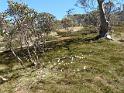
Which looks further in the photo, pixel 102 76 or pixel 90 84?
pixel 102 76

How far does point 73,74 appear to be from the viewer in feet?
119

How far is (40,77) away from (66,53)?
12.6 m

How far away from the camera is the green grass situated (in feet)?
108

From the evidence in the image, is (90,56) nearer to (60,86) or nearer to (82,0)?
(60,86)

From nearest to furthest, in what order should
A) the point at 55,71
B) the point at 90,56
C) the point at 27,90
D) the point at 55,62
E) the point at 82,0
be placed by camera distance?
1. the point at 27,90
2. the point at 55,71
3. the point at 55,62
4. the point at 90,56
5. the point at 82,0

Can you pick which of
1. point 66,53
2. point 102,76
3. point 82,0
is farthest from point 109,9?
point 102,76

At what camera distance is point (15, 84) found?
114 feet

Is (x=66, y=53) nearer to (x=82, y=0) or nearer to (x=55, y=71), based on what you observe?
(x=55, y=71)

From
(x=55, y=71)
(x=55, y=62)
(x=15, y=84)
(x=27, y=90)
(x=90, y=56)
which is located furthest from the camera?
(x=90, y=56)

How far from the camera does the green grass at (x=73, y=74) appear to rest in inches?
1294

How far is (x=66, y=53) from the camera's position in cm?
4788

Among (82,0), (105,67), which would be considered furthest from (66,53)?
(82,0)

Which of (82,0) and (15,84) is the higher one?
(82,0)

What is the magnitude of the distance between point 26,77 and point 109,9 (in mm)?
53869
